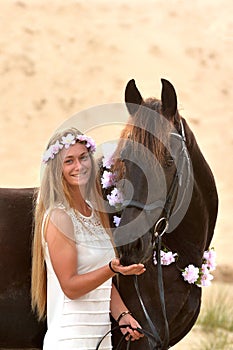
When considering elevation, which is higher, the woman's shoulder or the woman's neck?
the woman's neck

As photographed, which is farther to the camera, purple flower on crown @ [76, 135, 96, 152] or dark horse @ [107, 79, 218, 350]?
purple flower on crown @ [76, 135, 96, 152]

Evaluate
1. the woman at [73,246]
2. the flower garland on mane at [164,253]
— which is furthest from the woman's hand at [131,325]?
the flower garland on mane at [164,253]

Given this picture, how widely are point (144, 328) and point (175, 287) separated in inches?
10.2

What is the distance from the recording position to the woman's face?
347 cm

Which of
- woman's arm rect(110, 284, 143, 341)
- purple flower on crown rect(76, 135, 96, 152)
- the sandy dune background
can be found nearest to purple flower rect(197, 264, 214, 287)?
woman's arm rect(110, 284, 143, 341)

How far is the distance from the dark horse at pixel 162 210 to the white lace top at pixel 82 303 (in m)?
0.21

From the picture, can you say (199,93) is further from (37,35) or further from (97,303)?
(97,303)

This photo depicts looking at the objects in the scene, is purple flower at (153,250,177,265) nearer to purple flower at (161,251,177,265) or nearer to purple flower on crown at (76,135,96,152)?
purple flower at (161,251,177,265)

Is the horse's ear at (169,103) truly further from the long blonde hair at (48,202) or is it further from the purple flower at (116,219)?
the purple flower at (116,219)

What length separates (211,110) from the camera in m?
18.3

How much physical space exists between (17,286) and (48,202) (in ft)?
2.30

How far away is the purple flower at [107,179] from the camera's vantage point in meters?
3.70

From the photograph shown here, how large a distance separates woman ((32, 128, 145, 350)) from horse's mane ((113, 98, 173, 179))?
0.49 feet

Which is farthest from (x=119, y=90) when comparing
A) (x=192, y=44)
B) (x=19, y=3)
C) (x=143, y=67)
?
(x=19, y=3)
